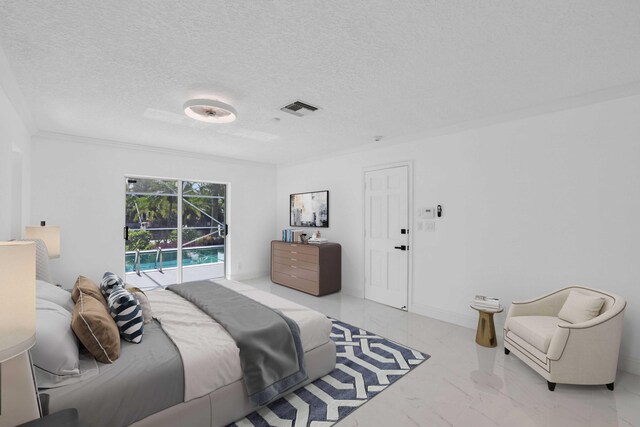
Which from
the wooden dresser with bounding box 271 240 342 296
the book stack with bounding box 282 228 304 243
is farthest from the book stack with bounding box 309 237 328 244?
the book stack with bounding box 282 228 304 243

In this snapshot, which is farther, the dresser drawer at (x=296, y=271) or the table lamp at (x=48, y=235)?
the dresser drawer at (x=296, y=271)

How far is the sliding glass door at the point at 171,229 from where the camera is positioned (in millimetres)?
5215

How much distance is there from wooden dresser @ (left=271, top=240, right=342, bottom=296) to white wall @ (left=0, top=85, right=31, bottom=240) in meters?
3.66

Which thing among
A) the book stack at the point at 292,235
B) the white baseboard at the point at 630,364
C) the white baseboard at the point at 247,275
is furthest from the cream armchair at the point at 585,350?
the white baseboard at the point at 247,275

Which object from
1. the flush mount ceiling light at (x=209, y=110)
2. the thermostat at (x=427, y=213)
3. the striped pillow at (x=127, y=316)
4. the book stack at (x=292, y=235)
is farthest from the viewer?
Result: the book stack at (x=292, y=235)

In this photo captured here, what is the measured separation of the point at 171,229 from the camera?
18.0ft

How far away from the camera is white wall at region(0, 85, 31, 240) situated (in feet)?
8.20

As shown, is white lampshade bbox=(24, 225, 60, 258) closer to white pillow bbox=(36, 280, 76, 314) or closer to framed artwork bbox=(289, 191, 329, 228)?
white pillow bbox=(36, 280, 76, 314)

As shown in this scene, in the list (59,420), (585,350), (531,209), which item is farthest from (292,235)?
(59,420)

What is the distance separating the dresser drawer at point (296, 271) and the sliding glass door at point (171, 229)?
1280 mm

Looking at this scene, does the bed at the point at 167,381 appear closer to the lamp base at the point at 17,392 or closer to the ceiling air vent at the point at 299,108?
the lamp base at the point at 17,392

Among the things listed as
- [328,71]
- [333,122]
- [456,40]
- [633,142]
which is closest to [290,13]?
[328,71]

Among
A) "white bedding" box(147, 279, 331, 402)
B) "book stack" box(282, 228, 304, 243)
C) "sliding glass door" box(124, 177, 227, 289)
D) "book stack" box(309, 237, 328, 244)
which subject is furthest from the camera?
"book stack" box(282, 228, 304, 243)

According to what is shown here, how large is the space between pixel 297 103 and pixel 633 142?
3078mm
